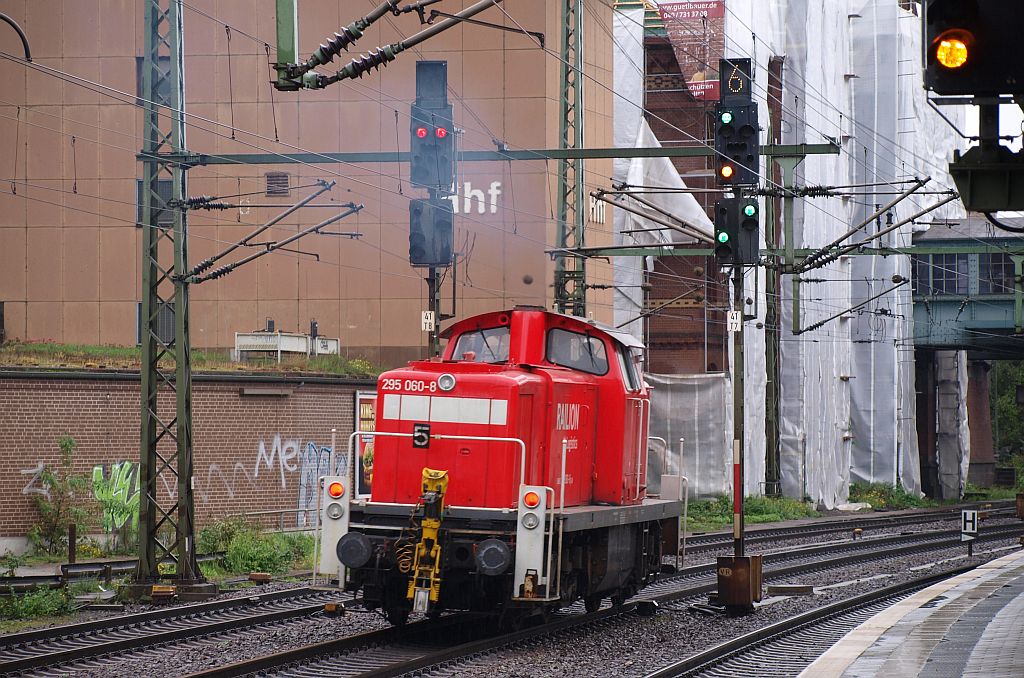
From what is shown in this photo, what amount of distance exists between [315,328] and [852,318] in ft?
78.5

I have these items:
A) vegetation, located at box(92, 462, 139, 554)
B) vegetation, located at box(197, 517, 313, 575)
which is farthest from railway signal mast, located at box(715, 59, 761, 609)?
vegetation, located at box(92, 462, 139, 554)

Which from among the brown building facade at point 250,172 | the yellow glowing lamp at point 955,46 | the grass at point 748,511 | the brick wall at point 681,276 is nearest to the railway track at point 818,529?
the grass at point 748,511

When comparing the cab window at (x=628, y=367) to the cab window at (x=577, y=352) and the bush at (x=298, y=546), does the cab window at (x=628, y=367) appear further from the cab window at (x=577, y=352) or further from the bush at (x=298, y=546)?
the bush at (x=298, y=546)

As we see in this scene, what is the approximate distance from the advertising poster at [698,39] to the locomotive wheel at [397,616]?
28121 millimetres

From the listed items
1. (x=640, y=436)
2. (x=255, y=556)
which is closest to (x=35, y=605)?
(x=255, y=556)

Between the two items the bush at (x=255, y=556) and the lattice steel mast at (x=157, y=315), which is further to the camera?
the bush at (x=255, y=556)

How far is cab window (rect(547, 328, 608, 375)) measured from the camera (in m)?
14.0

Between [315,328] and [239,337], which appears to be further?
[315,328]

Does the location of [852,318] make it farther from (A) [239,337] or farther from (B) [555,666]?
(B) [555,666]

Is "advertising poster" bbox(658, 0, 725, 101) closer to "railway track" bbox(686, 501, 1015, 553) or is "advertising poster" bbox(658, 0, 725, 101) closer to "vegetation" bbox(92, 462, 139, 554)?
"railway track" bbox(686, 501, 1015, 553)

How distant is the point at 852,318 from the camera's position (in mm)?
49344

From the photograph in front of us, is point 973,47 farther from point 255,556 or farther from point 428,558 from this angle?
point 255,556

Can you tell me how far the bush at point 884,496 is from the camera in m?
48.4

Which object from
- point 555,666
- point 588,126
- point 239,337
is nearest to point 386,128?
point 588,126
